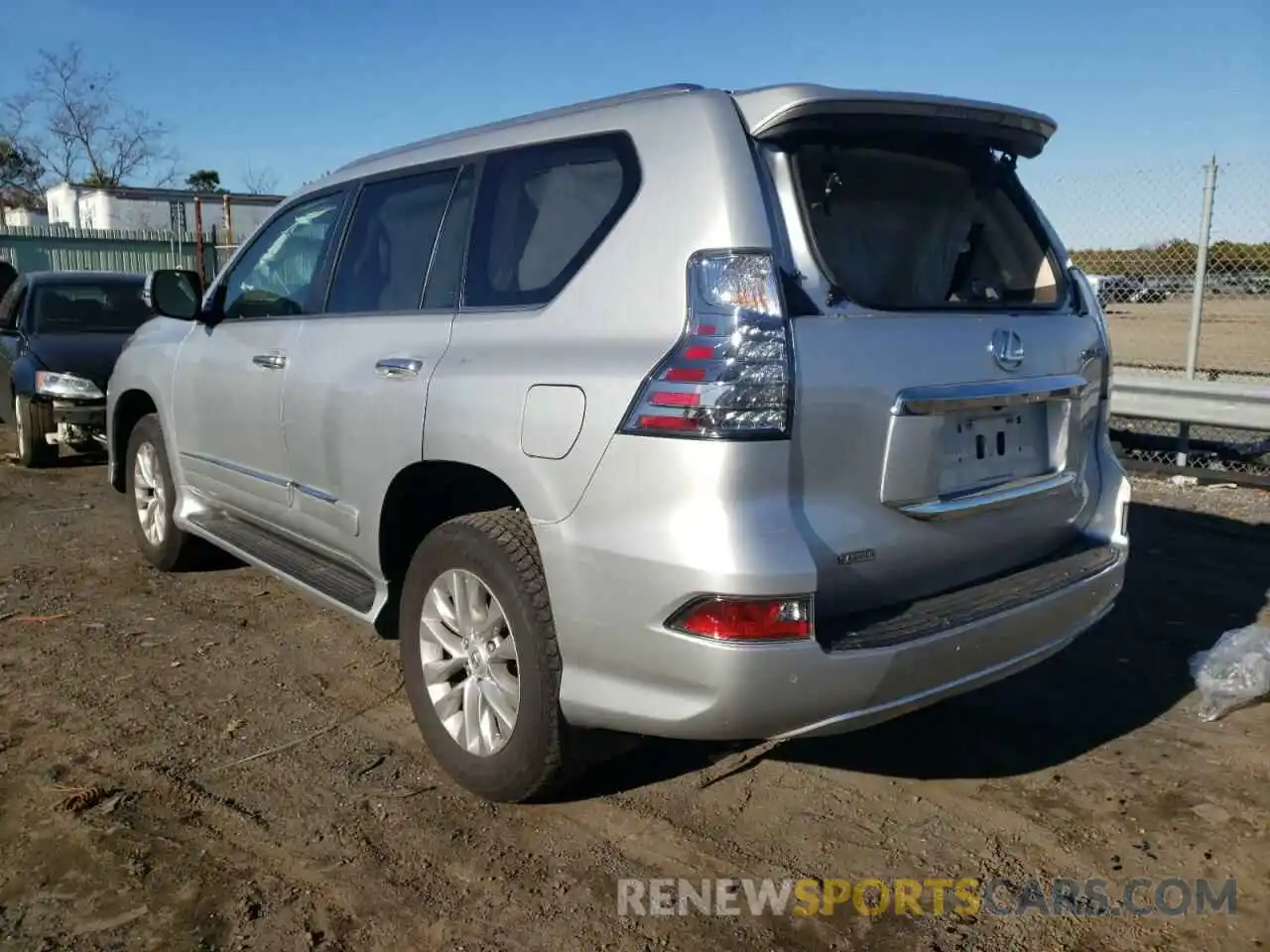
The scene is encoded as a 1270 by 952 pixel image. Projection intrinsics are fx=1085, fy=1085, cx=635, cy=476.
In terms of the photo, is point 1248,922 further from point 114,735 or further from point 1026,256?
point 114,735

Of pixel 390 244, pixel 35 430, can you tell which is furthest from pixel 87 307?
pixel 390 244

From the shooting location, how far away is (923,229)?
10.7 feet

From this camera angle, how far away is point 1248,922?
2.71 m

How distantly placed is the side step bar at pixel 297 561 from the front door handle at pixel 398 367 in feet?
2.41

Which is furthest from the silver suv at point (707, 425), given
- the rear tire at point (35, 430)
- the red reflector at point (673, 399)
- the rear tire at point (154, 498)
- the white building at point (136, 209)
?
the white building at point (136, 209)

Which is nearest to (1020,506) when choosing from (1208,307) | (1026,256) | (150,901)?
(1026,256)

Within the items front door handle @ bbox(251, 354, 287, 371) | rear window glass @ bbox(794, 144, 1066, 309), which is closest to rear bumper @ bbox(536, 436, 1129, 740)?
rear window glass @ bbox(794, 144, 1066, 309)

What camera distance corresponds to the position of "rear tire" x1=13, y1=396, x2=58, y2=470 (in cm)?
870

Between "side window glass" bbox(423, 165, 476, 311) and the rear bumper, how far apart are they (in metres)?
1.05

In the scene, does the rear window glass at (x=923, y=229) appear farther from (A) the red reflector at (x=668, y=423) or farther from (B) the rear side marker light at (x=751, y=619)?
(B) the rear side marker light at (x=751, y=619)

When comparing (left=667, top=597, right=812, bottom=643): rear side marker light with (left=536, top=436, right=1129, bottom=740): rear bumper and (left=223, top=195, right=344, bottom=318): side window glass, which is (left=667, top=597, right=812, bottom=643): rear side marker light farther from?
(left=223, top=195, right=344, bottom=318): side window glass

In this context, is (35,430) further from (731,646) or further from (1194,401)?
(1194,401)

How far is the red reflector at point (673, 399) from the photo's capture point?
2.56 m

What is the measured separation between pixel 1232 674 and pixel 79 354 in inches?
342
